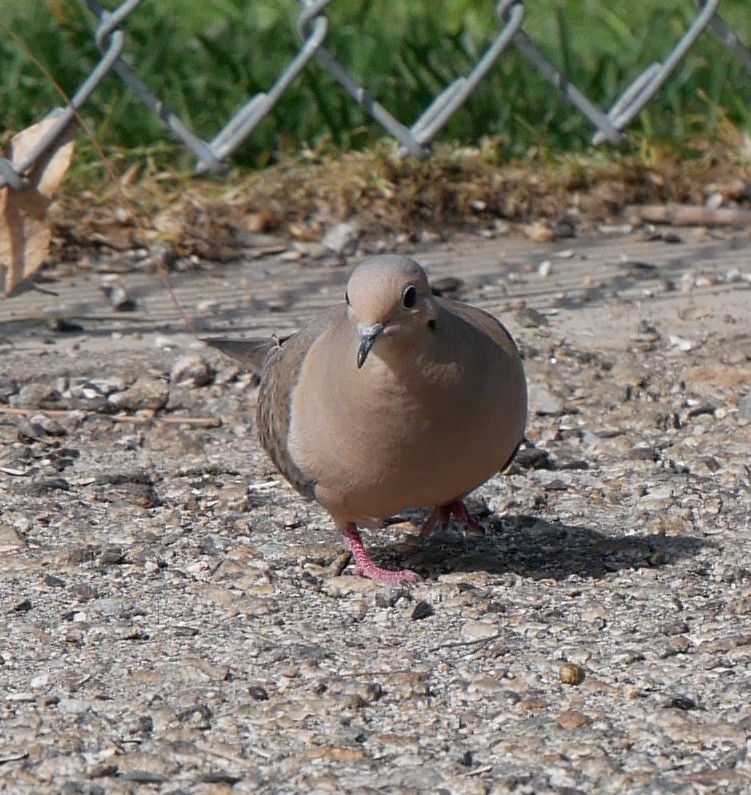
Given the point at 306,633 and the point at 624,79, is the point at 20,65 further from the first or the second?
the point at 306,633

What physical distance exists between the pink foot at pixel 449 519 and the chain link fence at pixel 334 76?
1601 millimetres

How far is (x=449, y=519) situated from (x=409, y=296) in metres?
0.79

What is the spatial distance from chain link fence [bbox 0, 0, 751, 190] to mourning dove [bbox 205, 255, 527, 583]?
5.16 ft

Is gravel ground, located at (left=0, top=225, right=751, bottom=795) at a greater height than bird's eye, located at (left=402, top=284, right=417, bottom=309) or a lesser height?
lesser

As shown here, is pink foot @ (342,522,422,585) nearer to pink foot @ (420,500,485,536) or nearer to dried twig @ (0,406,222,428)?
pink foot @ (420,500,485,536)

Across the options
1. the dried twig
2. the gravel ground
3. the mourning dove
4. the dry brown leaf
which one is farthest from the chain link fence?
the mourning dove

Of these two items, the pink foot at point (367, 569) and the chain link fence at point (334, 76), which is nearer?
the pink foot at point (367, 569)

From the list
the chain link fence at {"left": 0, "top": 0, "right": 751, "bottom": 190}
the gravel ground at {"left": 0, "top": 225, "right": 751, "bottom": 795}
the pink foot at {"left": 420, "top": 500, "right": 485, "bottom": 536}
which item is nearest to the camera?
the gravel ground at {"left": 0, "top": 225, "right": 751, "bottom": 795}

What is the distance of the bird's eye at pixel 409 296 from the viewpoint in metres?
3.07

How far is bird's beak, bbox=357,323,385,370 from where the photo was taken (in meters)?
3.02

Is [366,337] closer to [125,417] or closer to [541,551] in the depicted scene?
[541,551]

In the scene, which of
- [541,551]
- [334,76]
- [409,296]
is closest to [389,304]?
[409,296]

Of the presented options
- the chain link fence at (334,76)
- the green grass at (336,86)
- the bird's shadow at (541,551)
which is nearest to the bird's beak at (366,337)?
the bird's shadow at (541,551)

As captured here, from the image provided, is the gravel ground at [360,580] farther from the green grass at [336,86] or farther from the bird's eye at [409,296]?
the green grass at [336,86]
